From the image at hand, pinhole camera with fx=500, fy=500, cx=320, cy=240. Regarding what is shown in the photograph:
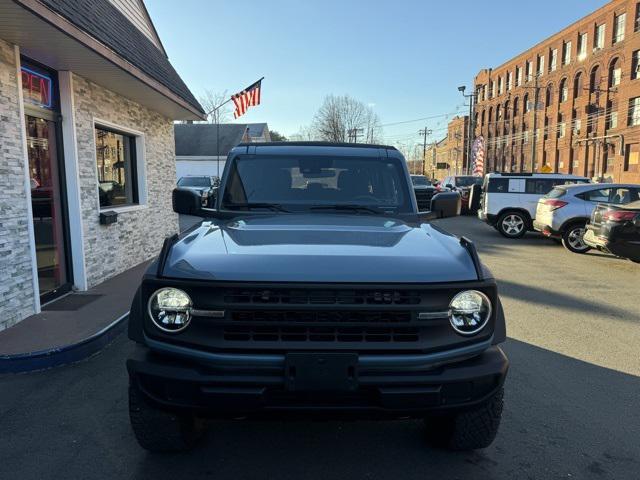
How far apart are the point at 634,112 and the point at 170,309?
42.6 metres

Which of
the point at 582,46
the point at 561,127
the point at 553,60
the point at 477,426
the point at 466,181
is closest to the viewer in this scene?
the point at 477,426

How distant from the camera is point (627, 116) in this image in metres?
37.3

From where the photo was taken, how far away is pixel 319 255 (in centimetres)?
256

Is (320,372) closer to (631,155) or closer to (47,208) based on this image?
(47,208)

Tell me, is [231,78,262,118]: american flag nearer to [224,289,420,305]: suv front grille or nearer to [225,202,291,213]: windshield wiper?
[225,202,291,213]: windshield wiper

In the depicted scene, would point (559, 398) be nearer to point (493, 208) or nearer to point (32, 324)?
point (32, 324)

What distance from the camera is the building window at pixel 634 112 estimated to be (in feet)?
119

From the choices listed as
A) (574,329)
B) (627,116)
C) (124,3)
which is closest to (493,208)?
(574,329)

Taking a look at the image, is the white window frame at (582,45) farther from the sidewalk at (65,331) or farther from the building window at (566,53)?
the sidewalk at (65,331)

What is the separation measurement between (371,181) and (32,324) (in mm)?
4169

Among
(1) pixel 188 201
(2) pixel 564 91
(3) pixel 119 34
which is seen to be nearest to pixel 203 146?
(2) pixel 564 91

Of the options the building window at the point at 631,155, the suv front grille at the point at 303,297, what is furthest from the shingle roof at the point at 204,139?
the suv front grille at the point at 303,297

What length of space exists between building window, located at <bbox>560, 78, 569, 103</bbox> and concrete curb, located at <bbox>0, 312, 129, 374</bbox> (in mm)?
50182

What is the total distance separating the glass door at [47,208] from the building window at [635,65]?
41.1m
